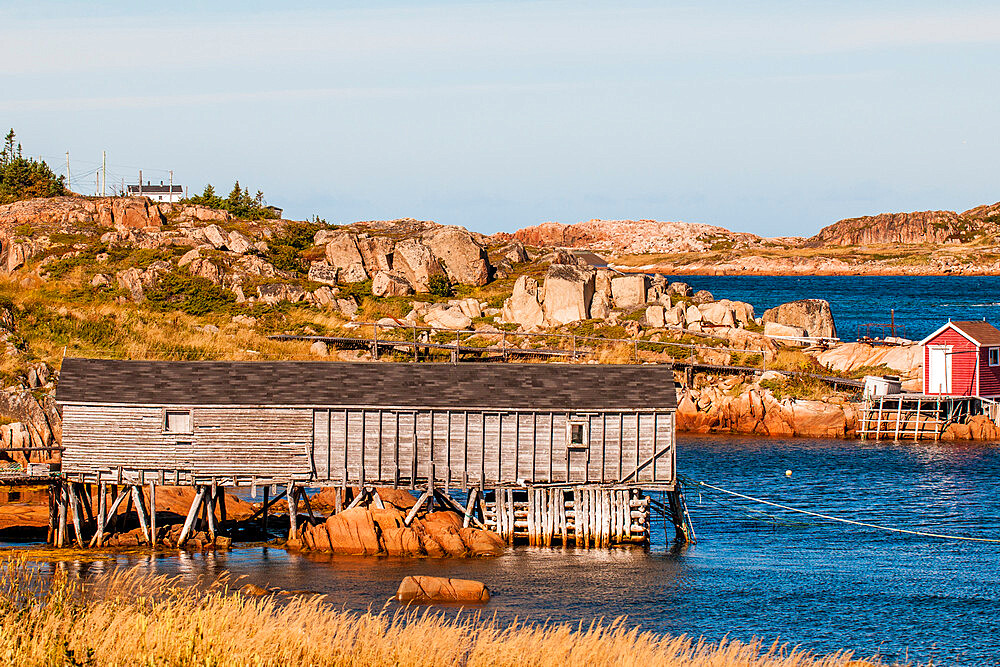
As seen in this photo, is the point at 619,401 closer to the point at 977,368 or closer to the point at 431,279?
the point at 977,368

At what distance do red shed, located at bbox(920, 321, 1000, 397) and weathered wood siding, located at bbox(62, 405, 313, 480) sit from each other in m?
36.8

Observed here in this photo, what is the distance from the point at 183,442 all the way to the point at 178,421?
658 mm

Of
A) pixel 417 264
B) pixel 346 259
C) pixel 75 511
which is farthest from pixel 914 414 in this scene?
pixel 346 259

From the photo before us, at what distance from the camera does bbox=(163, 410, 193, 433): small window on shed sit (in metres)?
37.8

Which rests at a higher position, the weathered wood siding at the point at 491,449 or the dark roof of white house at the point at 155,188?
the dark roof of white house at the point at 155,188

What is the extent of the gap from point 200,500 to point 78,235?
60642mm

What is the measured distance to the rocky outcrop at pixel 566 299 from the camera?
261ft

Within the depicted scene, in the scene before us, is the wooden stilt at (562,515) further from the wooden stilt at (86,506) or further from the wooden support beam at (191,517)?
the wooden stilt at (86,506)

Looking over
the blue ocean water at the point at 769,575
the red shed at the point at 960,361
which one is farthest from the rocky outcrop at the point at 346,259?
the blue ocean water at the point at 769,575

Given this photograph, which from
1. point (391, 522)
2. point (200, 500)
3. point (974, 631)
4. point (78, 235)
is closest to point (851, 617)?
point (974, 631)

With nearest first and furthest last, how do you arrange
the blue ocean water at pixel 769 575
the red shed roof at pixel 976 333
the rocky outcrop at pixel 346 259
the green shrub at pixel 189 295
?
the blue ocean water at pixel 769 575, the red shed roof at pixel 976 333, the green shrub at pixel 189 295, the rocky outcrop at pixel 346 259

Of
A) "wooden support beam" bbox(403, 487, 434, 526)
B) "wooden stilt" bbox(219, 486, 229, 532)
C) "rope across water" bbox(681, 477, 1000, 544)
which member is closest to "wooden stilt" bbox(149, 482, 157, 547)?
"wooden stilt" bbox(219, 486, 229, 532)

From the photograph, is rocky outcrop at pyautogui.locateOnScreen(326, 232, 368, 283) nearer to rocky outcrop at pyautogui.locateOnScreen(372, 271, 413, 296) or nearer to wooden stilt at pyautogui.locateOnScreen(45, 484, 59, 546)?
rocky outcrop at pyautogui.locateOnScreen(372, 271, 413, 296)

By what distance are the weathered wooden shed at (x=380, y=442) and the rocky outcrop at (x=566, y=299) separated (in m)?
41.3
